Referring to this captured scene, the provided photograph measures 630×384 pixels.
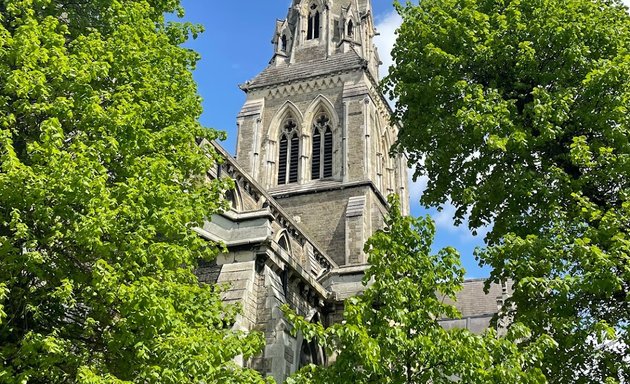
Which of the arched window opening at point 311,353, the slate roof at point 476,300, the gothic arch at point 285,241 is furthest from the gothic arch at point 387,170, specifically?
the arched window opening at point 311,353

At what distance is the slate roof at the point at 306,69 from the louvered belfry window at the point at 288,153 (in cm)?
254

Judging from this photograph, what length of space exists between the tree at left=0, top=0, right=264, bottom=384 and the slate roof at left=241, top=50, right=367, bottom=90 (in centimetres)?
2475

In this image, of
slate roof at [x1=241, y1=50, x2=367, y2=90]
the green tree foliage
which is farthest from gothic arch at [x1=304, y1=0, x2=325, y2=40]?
the green tree foliage

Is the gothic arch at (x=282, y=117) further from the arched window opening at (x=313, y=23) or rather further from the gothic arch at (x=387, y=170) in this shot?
the arched window opening at (x=313, y=23)

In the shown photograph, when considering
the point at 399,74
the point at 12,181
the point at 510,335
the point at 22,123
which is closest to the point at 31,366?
the point at 12,181

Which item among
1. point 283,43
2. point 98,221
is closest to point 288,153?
point 283,43

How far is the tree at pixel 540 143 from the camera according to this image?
8422 mm

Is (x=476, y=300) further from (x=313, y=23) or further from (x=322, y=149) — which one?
(x=313, y=23)

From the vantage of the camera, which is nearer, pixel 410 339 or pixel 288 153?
pixel 410 339

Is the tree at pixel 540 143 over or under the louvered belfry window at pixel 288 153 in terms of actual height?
under

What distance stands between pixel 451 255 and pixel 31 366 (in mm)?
5445

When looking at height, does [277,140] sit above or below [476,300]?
above

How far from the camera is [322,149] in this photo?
31953mm

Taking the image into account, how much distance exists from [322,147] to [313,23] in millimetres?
9533
